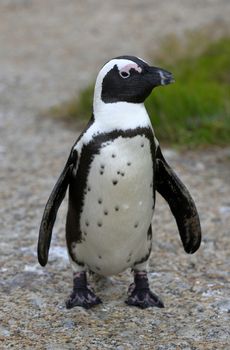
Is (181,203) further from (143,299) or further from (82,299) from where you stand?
(82,299)

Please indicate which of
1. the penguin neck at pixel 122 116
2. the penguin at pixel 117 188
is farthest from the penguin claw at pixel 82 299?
the penguin neck at pixel 122 116

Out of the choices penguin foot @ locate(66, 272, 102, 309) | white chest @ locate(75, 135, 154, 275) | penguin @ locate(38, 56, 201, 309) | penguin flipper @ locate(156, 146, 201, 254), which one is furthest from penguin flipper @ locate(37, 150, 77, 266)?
penguin flipper @ locate(156, 146, 201, 254)

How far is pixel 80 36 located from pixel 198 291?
5995 millimetres

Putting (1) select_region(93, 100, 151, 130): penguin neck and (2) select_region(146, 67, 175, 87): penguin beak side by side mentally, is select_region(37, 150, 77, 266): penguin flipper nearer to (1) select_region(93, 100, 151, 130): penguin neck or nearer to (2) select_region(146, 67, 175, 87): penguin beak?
(1) select_region(93, 100, 151, 130): penguin neck

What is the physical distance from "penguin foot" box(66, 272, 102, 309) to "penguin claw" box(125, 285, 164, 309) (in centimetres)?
13

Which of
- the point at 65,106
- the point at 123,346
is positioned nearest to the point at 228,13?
the point at 65,106

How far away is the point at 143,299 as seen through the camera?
126 inches

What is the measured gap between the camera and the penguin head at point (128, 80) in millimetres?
2836

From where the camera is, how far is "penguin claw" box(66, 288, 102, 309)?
3.16 metres

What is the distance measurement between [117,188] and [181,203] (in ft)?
1.26

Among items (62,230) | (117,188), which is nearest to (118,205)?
(117,188)

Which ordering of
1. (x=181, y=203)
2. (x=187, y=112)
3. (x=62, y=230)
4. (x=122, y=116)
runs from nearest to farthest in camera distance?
(x=122, y=116) → (x=181, y=203) → (x=62, y=230) → (x=187, y=112)

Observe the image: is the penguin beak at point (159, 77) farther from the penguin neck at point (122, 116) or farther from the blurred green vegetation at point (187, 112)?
the blurred green vegetation at point (187, 112)

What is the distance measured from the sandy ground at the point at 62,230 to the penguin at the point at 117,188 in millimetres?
157
